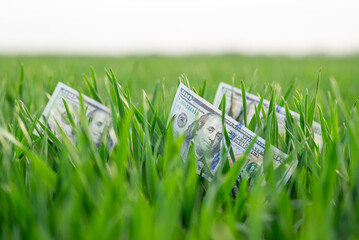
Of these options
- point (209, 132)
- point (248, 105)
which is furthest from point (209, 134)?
point (248, 105)

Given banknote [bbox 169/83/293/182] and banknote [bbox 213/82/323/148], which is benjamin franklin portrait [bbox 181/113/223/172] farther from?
banknote [bbox 213/82/323/148]

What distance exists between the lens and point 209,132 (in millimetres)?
866

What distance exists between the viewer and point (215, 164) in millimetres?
818

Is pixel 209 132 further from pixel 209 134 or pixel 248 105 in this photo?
pixel 248 105

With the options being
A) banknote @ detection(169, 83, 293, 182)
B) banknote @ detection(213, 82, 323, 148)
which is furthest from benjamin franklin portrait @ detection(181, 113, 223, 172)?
banknote @ detection(213, 82, 323, 148)

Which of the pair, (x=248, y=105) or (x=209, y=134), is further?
(x=248, y=105)

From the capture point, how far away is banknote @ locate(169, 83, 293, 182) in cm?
82

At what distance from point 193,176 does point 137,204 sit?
164 millimetres

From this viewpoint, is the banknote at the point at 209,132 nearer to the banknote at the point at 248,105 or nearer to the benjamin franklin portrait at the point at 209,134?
the benjamin franklin portrait at the point at 209,134

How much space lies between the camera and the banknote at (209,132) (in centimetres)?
82

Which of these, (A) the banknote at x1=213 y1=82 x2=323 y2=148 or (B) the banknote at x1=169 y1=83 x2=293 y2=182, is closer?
(B) the banknote at x1=169 y1=83 x2=293 y2=182

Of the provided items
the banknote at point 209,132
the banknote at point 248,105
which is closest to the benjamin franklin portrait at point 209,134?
the banknote at point 209,132

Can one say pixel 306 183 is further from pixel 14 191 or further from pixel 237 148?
pixel 14 191

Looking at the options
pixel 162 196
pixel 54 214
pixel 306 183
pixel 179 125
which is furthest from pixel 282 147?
pixel 54 214
